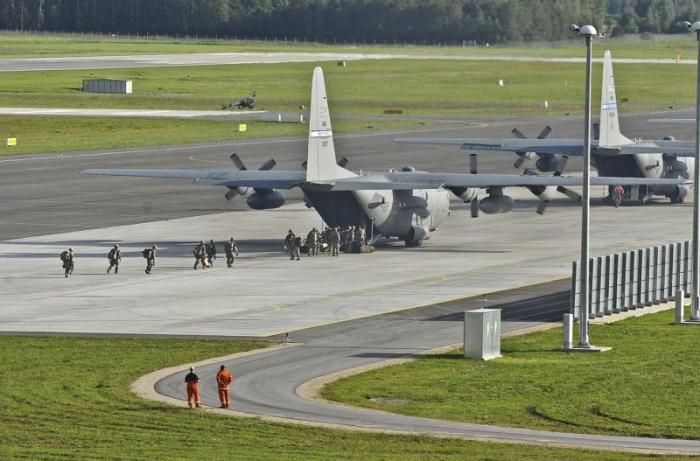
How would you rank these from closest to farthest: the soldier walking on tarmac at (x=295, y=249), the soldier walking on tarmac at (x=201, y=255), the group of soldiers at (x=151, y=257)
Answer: the group of soldiers at (x=151, y=257) → the soldier walking on tarmac at (x=201, y=255) → the soldier walking on tarmac at (x=295, y=249)

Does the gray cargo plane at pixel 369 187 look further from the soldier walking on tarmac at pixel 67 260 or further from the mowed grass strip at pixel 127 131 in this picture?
the mowed grass strip at pixel 127 131

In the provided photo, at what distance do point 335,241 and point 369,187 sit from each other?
3578mm

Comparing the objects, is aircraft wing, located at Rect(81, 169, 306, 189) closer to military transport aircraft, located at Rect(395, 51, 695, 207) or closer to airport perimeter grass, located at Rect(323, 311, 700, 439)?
military transport aircraft, located at Rect(395, 51, 695, 207)

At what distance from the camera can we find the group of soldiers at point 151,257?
249ft

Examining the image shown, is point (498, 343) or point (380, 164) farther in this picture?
point (380, 164)

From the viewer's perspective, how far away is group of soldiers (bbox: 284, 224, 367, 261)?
84312 mm

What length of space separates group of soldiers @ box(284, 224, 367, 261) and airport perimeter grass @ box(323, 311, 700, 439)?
24525 millimetres

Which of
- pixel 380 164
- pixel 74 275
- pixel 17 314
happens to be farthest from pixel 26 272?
pixel 380 164

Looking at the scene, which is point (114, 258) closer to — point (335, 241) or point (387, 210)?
point (335, 241)

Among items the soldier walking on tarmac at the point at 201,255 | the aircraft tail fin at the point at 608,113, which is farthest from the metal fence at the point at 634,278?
the aircraft tail fin at the point at 608,113

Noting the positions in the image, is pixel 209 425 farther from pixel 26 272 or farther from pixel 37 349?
pixel 26 272

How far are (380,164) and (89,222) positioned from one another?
4129 cm

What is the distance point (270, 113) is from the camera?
18575cm

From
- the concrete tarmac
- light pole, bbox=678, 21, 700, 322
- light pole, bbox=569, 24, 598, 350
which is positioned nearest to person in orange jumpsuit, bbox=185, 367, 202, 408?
the concrete tarmac
